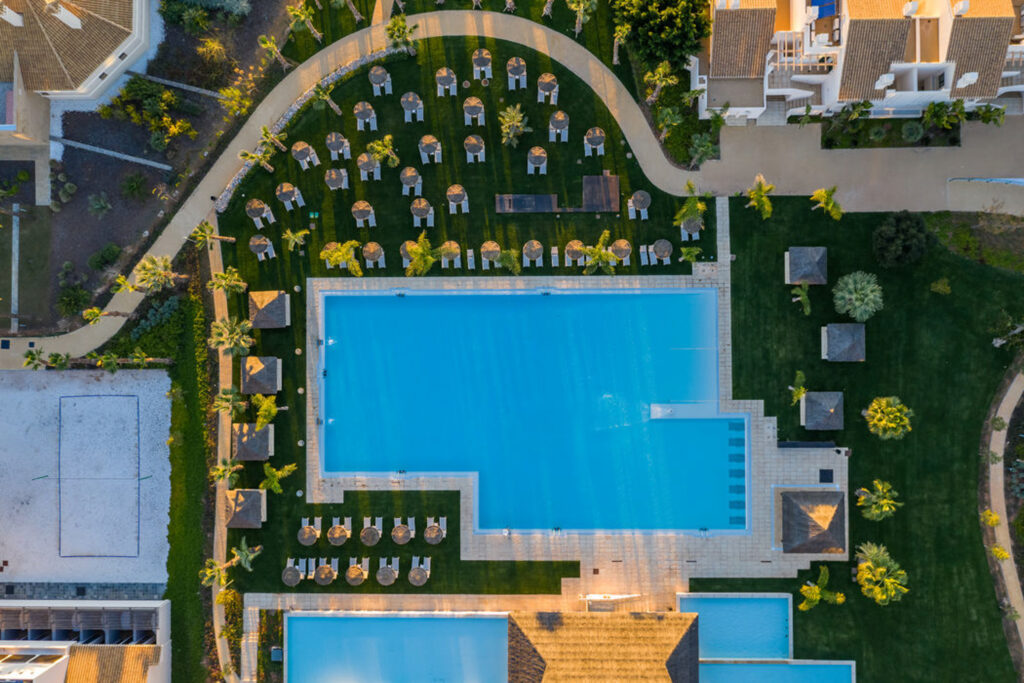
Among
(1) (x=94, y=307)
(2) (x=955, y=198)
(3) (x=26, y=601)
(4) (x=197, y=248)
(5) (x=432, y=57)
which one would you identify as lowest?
(3) (x=26, y=601)

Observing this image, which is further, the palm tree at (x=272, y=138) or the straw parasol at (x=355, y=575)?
the palm tree at (x=272, y=138)

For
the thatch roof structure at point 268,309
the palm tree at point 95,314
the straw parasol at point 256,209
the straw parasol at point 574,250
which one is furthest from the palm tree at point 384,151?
the palm tree at point 95,314

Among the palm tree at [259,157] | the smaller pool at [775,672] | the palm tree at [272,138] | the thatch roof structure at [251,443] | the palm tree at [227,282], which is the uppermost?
the palm tree at [272,138]

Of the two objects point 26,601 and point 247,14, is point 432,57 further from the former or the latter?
point 26,601

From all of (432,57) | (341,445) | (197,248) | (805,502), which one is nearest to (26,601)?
(341,445)

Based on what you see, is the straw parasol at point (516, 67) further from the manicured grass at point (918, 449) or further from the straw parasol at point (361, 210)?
the manicured grass at point (918, 449)

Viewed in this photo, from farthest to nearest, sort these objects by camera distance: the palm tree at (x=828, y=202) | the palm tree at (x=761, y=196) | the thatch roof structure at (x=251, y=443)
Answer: the thatch roof structure at (x=251, y=443) < the palm tree at (x=761, y=196) < the palm tree at (x=828, y=202)
